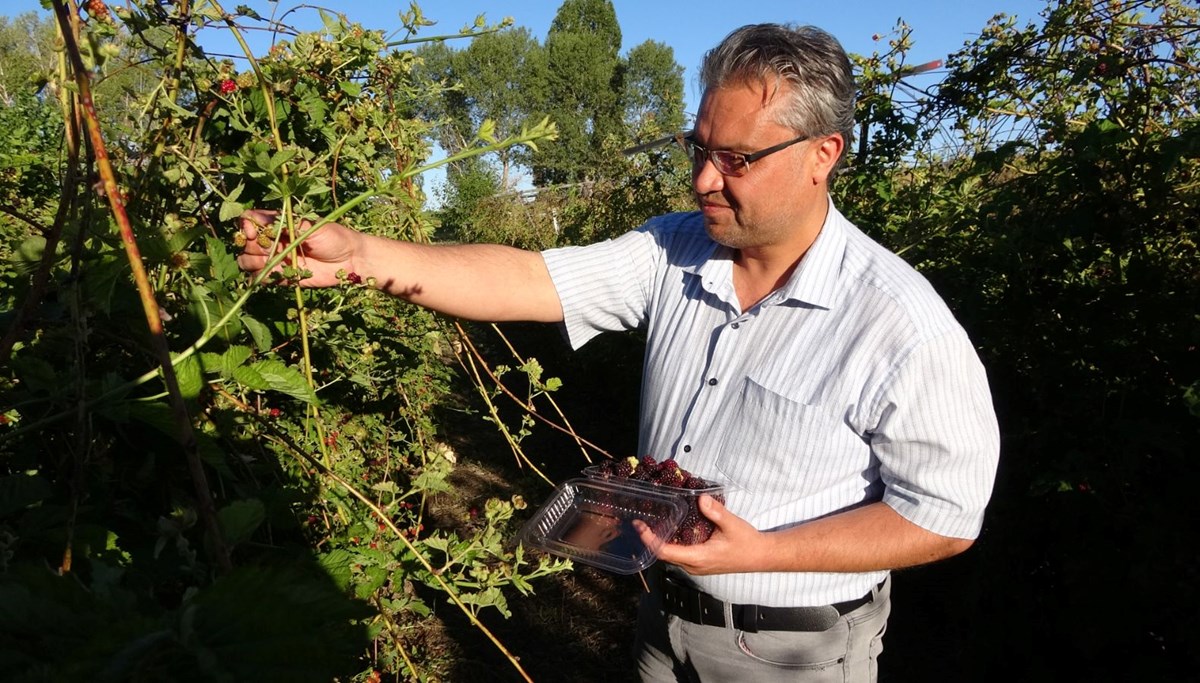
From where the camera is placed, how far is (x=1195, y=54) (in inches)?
122

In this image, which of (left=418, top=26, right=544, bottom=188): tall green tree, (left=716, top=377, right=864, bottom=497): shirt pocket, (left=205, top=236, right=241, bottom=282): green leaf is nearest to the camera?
(left=205, top=236, right=241, bottom=282): green leaf

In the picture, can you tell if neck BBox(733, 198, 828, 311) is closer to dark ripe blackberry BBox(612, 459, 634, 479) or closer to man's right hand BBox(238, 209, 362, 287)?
dark ripe blackberry BBox(612, 459, 634, 479)

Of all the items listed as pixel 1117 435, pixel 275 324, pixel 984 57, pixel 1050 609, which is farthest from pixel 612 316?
pixel 984 57

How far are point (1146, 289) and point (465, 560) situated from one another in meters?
2.36

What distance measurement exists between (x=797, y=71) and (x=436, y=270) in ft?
2.93

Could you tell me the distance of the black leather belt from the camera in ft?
6.12

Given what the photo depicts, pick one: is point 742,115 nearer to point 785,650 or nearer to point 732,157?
point 732,157

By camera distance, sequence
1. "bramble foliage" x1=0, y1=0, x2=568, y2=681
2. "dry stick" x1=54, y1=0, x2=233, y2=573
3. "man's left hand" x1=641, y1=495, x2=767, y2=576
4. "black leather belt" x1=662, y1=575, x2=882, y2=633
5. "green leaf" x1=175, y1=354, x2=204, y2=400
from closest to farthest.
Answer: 1. "bramble foliage" x1=0, y1=0, x2=568, y2=681
2. "dry stick" x1=54, y1=0, x2=233, y2=573
3. "green leaf" x1=175, y1=354, x2=204, y2=400
4. "man's left hand" x1=641, y1=495, x2=767, y2=576
5. "black leather belt" x1=662, y1=575, x2=882, y2=633

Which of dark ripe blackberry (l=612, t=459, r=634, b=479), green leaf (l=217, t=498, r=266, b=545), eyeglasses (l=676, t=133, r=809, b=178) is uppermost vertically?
eyeglasses (l=676, t=133, r=809, b=178)

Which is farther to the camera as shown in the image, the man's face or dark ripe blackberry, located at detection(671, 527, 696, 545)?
A: the man's face

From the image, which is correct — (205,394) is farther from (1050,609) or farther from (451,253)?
(1050,609)

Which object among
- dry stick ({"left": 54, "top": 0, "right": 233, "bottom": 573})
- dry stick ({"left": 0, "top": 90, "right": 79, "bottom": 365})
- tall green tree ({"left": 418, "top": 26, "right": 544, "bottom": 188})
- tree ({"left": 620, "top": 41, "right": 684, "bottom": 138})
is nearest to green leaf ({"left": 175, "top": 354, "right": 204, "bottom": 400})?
dry stick ({"left": 0, "top": 90, "right": 79, "bottom": 365})

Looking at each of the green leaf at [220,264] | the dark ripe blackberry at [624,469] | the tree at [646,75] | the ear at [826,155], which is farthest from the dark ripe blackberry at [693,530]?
the tree at [646,75]

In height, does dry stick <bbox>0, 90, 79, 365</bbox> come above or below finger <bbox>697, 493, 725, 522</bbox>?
above
